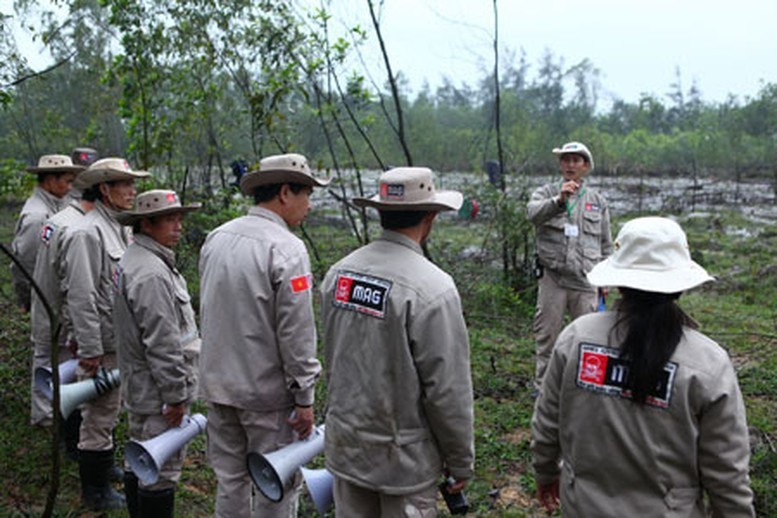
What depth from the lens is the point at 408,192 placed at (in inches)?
89.8

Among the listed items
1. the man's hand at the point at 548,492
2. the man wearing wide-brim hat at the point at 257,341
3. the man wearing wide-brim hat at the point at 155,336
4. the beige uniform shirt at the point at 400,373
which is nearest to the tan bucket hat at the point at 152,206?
the man wearing wide-brim hat at the point at 155,336

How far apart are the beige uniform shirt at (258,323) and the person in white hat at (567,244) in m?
2.61

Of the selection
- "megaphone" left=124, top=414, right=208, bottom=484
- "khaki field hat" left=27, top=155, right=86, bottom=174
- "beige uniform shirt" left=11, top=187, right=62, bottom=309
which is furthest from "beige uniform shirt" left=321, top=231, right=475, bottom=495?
Answer: "beige uniform shirt" left=11, top=187, right=62, bottom=309

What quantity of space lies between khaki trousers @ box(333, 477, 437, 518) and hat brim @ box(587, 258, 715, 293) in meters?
0.94

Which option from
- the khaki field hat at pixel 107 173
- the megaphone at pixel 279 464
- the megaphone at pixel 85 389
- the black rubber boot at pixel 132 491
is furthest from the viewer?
the khaki field hat at pixel 107 173

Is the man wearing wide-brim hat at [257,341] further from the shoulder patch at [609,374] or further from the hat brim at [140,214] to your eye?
the shoulder patch at [609,374]

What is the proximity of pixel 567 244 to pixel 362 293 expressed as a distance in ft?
9.62

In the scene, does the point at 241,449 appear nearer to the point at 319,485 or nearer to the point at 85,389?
the point at 319,485

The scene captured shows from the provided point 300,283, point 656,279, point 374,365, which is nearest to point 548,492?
point 374,365

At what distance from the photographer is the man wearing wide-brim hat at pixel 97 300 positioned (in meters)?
3.45

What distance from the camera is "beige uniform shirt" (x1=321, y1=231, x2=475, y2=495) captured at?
214 cm

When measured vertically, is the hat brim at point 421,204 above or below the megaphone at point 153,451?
above

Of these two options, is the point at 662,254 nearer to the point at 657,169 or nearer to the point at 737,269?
the point at 737,269

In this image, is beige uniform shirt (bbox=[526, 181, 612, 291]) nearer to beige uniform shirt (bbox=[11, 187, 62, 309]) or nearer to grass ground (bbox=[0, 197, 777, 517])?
grass ground (bbox=[0, 197, 777, 517])
